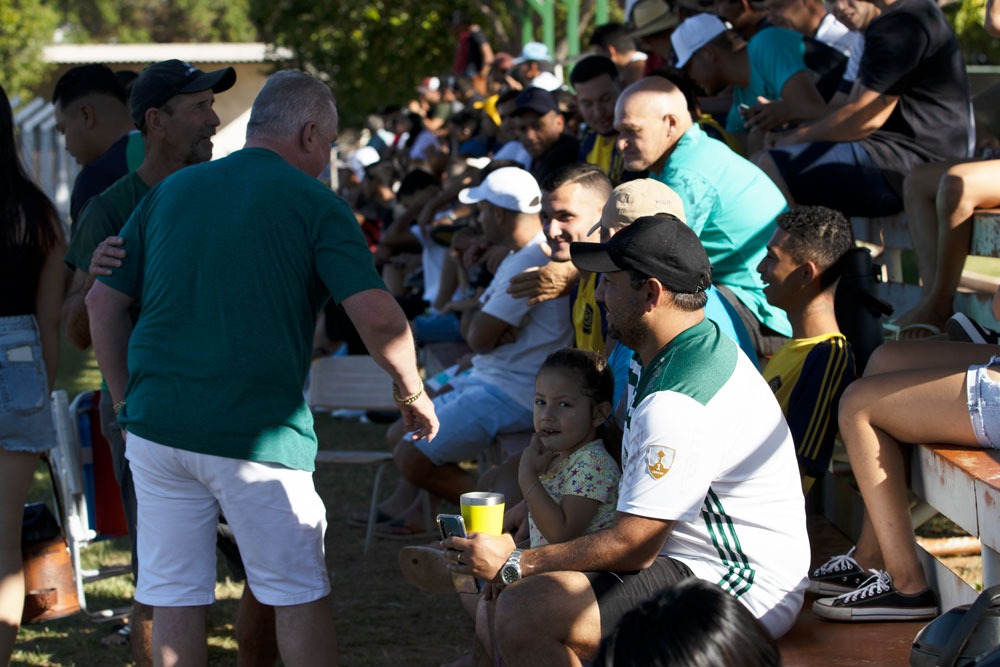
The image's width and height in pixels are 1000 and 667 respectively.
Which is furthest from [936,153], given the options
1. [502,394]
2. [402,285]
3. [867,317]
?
[402,285]

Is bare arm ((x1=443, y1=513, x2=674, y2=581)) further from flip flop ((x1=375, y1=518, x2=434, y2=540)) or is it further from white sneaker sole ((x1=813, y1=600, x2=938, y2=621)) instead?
flip flop ((x1=375, y1=518, x2=434, y2=540))

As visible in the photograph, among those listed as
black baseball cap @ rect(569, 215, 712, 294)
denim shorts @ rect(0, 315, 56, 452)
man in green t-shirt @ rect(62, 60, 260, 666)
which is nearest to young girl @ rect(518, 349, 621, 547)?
black baseball cap @ rect(569, 215, 712, 294)

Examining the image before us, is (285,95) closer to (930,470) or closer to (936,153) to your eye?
(930,470)

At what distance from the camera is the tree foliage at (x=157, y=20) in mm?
64500

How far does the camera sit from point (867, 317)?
4.84m

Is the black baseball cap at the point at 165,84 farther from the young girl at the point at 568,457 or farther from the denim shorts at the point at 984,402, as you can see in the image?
the denim shorts at the point at 984,402

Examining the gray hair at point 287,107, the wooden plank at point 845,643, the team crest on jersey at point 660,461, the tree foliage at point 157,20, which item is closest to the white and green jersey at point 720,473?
the team crest on jersey at point 660,461

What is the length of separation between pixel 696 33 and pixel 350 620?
11.9ft

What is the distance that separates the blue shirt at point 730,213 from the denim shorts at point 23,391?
2583 millimetres

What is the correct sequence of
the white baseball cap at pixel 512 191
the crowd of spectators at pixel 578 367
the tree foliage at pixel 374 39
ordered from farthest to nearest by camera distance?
the tree foliage at pixel 374 39 < the white baseball cap at pixel 512 191 < the crowd of spectators at pixel 578 367

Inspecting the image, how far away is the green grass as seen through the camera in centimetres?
553

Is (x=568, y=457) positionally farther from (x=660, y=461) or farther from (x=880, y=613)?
(x=880, y=613)

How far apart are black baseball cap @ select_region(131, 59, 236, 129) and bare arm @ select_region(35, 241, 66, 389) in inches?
25.8

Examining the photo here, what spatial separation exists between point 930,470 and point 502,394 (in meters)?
2.93
